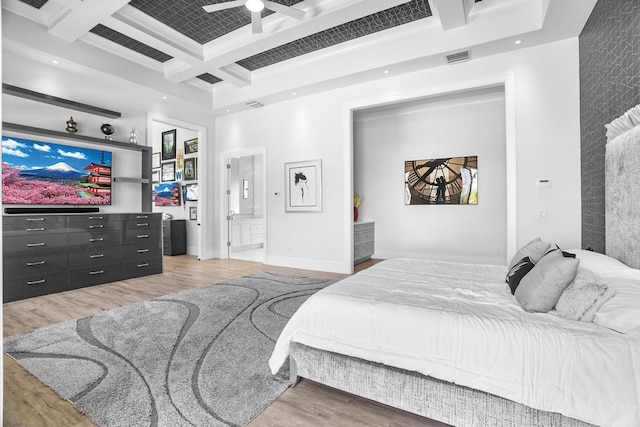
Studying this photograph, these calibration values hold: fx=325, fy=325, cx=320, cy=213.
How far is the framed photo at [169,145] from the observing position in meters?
A: 7.79

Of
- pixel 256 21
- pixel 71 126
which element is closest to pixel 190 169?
pixel 71 126

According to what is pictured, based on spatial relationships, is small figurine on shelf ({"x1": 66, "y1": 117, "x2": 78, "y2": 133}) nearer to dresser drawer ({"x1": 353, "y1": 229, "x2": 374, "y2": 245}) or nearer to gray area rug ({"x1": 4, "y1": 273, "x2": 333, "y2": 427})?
gray area rug ({"x1": 4, "y1": 273, "x2": 333, "y2": 427})

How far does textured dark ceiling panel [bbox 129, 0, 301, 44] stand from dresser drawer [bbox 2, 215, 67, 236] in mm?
2748

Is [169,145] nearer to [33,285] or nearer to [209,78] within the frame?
[209,78]

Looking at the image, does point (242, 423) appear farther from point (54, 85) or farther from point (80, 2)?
point (54, 85)

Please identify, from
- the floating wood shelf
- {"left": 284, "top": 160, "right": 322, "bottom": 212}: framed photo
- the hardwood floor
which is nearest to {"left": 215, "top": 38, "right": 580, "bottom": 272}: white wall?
{"left": 284, "top": 160, "right": 322, "bottom": 212}: framed photo

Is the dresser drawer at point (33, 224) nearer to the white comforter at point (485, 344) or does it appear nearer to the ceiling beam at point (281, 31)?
the ceiling beam at point (281, 31)

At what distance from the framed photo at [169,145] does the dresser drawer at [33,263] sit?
A: 4.18 m

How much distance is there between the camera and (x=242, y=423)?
163cm

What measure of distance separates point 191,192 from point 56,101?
3.33 m

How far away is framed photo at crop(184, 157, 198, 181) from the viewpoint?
7338 mm

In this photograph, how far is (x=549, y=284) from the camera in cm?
165

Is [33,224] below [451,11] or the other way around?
below

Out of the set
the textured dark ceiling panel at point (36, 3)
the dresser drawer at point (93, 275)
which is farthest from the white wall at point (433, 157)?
the textured dark ceiling panel at point (36, 3)
